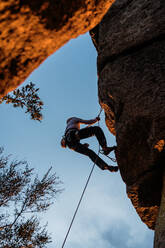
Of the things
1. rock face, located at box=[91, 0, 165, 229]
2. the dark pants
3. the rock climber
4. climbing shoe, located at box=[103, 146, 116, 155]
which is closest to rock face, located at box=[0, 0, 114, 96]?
rock face, located at box=[91, 0, 165, 229]

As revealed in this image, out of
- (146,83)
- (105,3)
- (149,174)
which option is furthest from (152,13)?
(149,174)

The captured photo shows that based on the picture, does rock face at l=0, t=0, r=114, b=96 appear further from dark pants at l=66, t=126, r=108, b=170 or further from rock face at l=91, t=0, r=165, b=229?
dark pants at l=66, t=126, r=108, b=170

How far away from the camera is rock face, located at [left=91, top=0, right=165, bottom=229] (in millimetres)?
5133

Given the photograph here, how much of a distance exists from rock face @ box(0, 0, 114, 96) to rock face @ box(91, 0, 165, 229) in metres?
3.25

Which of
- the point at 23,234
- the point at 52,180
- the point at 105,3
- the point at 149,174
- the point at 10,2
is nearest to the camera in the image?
the point at 10,2

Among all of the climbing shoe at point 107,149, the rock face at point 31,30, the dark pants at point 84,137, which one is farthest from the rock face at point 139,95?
the rock face at point 31,30

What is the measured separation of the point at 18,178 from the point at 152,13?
11081 mm

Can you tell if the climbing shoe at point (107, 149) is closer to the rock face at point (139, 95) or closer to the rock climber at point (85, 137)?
the rock climber at point (85, 137)

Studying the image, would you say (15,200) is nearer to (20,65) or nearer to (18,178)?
(18,178)

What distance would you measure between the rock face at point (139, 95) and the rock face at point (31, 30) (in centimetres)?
325

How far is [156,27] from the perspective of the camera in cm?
576

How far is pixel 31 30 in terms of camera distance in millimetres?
1987

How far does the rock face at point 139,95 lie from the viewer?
16.8 ft

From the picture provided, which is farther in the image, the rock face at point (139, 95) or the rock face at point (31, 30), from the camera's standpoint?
the rock face at point (139, 95)
